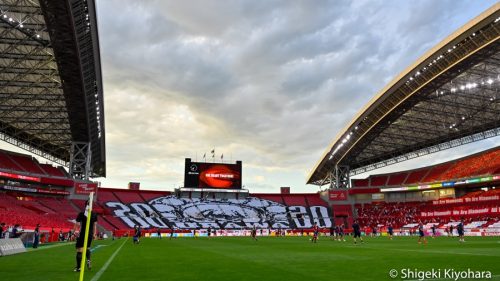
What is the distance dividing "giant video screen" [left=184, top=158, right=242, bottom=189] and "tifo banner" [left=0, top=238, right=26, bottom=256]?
57767 mm

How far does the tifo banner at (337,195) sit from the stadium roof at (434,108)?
4.75 metres

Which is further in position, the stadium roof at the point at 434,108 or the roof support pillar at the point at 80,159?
the roof support pillar at the point at 80,159

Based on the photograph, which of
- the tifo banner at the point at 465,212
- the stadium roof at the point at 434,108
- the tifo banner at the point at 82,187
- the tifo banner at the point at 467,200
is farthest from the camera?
the tifo banner at the point at 82,187

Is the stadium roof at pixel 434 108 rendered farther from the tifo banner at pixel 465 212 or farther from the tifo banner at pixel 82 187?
the tifo banner at pixel 82 187

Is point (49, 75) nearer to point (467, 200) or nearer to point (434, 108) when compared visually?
point (434, 108)

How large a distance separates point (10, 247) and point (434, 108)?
191 feet

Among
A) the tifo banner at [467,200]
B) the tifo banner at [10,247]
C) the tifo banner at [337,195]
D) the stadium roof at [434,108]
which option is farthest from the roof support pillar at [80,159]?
the tifo banner at [467,200]

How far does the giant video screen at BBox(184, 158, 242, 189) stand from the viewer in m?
80.9

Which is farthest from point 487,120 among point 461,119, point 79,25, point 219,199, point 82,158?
point 82,158

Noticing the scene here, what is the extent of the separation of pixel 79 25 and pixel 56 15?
87.8 inches

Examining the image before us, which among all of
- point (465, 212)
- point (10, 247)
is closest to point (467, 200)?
point (465, 212)

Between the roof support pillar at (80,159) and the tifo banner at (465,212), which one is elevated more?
the roof support pillar at (80,159)

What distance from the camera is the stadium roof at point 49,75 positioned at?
110 feet

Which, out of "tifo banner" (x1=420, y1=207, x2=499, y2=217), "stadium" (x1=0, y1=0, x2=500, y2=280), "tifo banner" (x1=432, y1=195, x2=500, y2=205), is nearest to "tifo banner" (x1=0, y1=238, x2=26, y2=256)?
"stadium" (x1=0, y1=0, x2=500, y2=280)
